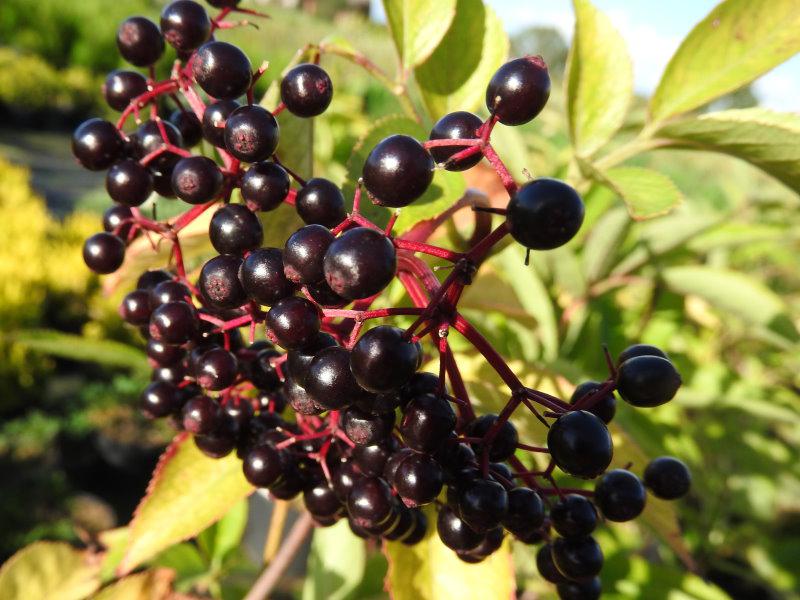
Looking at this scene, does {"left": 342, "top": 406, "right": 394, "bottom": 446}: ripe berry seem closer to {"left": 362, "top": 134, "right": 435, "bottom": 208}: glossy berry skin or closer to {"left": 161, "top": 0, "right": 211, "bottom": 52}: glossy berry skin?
{"left": 362, "top": 134, "right": 435, "bottom": 208}: glossy berry skin

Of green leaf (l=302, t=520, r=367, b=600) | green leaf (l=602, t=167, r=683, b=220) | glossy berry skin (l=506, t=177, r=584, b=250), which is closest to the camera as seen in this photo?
glossy berry skin (l=506, t=177, r=584, b=250)

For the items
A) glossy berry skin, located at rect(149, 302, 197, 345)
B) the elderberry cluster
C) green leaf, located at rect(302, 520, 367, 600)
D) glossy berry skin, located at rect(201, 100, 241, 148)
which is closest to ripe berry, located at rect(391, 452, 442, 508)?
the elderberry cluster

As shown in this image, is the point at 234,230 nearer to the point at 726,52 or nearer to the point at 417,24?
the point at 417,24

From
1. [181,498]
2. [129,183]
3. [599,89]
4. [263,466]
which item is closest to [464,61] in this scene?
[599,89]

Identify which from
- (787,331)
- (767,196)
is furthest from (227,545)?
(767,196)

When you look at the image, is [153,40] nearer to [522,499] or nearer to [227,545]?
[522,499]
